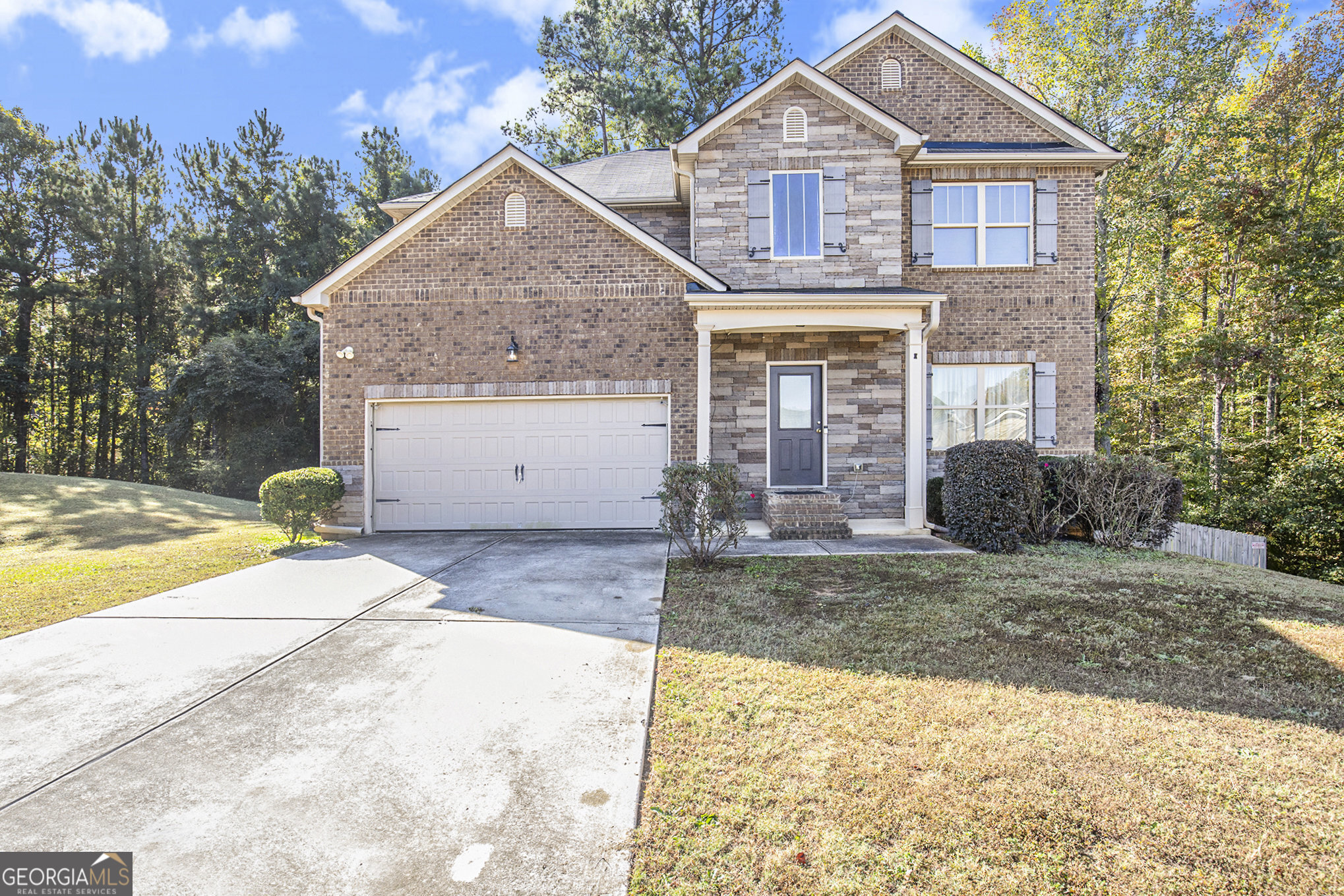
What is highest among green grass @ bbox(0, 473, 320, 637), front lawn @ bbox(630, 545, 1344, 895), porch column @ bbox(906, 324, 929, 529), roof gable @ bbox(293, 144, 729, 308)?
roof gable @ bbox(293, 144, 729, 308)

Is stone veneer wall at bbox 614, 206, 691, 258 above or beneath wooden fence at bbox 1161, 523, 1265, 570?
above

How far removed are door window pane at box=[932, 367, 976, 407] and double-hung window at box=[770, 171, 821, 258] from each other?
3200 millimetres

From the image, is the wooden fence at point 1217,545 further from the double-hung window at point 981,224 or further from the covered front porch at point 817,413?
the double-hung window at point 981,224

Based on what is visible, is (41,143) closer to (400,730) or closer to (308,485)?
(308,485)

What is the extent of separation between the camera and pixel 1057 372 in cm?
1041

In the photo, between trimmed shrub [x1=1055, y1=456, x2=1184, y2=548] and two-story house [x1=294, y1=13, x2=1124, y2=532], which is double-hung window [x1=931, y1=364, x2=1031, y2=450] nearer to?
two-story house [x1=294, y1=13, x2=1124, y2=532]

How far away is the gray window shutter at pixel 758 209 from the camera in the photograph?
32.7 feet

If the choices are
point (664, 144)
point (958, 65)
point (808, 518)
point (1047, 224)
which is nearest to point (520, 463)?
point (808, 518)

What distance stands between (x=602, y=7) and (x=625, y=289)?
1856 centimetres

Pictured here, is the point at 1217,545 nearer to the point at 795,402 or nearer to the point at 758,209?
the point at 795,402

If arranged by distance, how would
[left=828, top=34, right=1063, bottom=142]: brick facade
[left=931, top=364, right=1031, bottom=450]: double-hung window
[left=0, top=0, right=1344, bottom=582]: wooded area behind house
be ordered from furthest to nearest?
1. [left=0, top=0, right=1344, bottom=582]: wooded area behind house
2. [left=828, top=34, right=1063, bottom=142]: brick facade
3. [left=931, top=364, right=1031, bottom=450]: double-hung window

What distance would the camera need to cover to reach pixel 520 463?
31.2ft

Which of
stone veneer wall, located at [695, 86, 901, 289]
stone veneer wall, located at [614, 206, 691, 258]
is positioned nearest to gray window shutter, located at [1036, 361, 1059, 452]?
stone veneer wall, located at [695, 86, 901, 289]

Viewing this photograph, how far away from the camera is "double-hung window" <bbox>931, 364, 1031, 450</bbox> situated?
10430 millimetres
